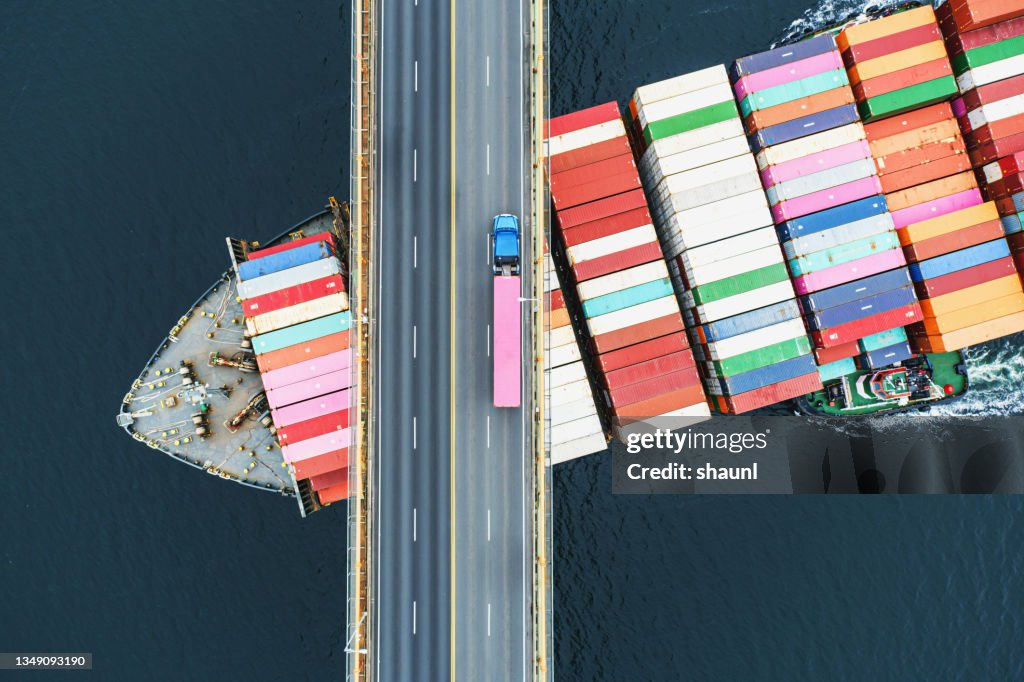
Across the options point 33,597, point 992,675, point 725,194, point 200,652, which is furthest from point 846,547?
point 33,597

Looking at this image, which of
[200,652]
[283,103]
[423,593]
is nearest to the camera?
[423,593]

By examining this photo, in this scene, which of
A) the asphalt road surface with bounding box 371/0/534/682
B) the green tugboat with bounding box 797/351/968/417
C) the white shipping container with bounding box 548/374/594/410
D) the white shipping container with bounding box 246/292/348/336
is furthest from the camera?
the green tugboat with bounding box 797/351/968/417

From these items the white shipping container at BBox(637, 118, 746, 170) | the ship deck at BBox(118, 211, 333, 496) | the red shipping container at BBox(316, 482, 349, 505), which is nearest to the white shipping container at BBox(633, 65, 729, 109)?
the white shipping container at BBox(637, 118, 746, 170)

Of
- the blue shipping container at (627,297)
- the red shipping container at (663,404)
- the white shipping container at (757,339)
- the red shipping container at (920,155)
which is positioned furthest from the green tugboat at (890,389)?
the red shipping container at (920,155)

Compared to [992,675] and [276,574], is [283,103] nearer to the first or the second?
[276,574]

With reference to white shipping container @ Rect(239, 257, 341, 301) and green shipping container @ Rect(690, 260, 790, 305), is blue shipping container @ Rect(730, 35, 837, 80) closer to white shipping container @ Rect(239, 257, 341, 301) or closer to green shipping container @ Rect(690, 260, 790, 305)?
green shipping container @ Rect(690, 260, 790, 305)

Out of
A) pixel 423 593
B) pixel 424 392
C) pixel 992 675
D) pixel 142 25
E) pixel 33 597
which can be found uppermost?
pixel 142 25
